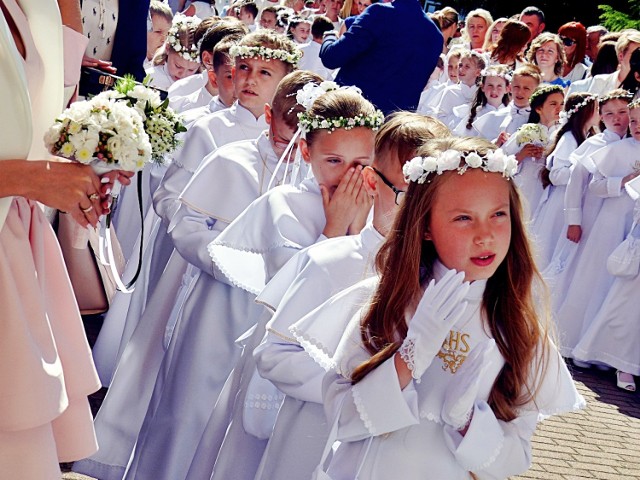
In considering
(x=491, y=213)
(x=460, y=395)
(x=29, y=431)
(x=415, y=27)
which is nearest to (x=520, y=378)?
(x=460, y=395)

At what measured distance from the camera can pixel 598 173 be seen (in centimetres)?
881

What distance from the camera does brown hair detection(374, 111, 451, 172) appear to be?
11.5 ft

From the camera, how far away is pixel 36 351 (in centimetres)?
261

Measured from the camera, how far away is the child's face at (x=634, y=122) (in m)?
8.46

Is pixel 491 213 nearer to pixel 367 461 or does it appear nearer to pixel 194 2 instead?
pixel 367 461

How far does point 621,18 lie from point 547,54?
13.6 m

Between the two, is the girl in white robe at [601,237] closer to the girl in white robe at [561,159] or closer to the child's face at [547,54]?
the girl in white robe at [561,159]

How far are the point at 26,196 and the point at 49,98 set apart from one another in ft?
1.11

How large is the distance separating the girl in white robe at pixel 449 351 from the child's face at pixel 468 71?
11737mm

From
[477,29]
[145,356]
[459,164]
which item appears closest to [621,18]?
[477,29]

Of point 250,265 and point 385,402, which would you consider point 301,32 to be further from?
point 385,402

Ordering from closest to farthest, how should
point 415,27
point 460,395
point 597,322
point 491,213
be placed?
point 460,395 < point 491,213 < point 415,27 < point 597,322

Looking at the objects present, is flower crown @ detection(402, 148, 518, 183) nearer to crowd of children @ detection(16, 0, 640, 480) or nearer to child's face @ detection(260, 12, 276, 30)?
crowd of children @ detection(16, 0, 640, 480)

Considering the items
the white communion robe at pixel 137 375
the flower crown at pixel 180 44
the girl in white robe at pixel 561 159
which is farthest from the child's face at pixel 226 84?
the girl in white robe at pixel 561 159
